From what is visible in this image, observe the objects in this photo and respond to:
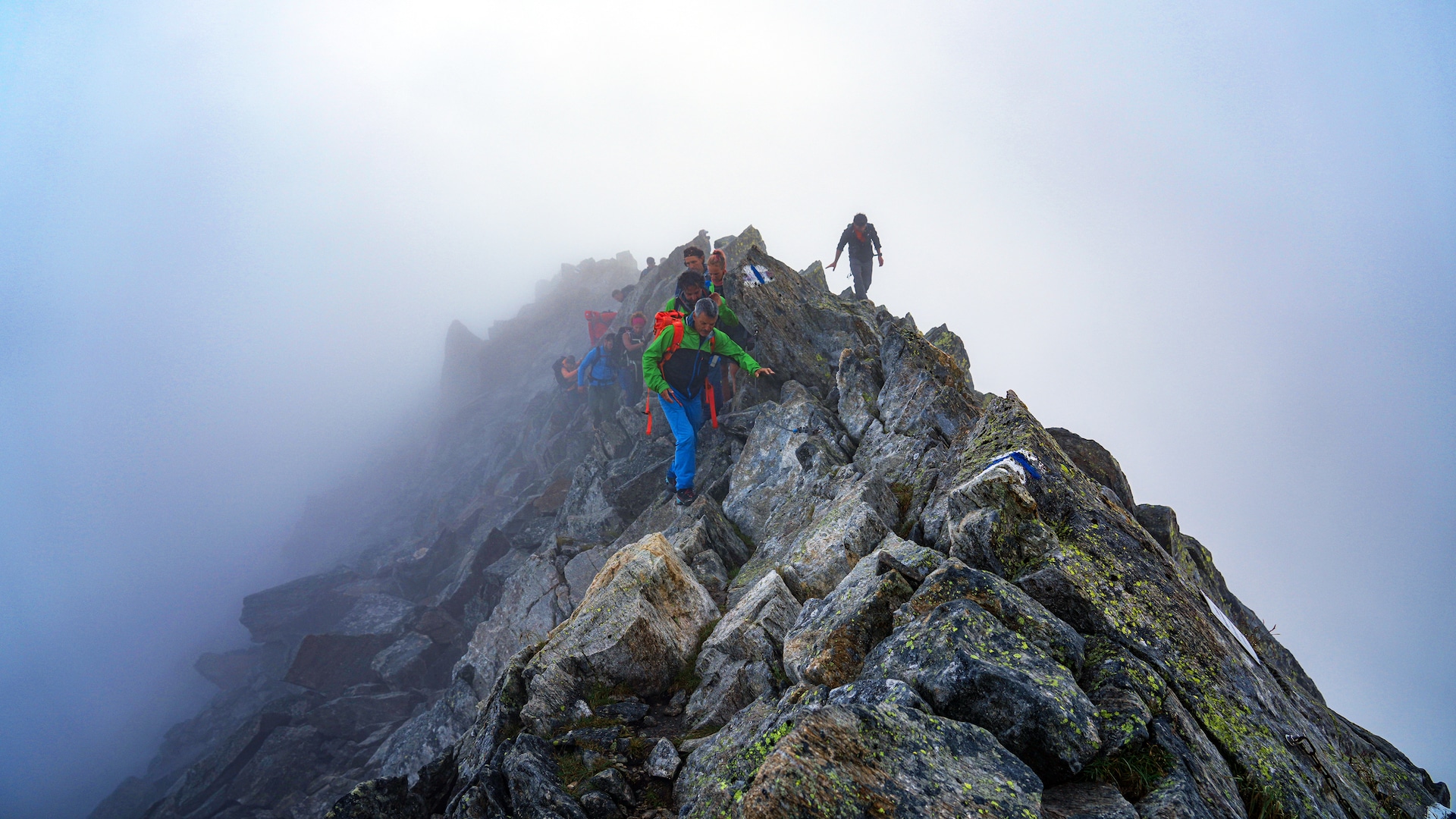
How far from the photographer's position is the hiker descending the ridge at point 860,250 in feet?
86.9

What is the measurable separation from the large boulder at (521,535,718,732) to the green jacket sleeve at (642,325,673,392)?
20.1 ft

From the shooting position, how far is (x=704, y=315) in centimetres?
1614

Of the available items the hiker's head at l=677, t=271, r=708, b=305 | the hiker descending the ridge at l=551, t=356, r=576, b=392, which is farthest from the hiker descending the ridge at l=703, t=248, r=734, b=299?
the hiker descending the ridge at l=551, t=356, r=576, b=392

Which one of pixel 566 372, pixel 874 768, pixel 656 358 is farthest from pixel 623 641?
pixel 566 372

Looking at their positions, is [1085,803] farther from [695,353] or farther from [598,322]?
[598,322]

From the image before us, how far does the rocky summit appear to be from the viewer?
5.21 meters

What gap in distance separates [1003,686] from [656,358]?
41.6 ft

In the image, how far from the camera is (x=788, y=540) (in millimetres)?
13242

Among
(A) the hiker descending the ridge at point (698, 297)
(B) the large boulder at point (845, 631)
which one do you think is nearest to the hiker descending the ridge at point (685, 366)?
(A) the hiker descending the ridge at point (698, 297)

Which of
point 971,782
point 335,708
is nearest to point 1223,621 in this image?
point 971,782

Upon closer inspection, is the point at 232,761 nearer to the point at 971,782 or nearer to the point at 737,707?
the point at 737,707

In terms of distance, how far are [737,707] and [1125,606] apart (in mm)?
5537

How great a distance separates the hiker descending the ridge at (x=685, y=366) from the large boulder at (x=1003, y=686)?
1111 centimetres

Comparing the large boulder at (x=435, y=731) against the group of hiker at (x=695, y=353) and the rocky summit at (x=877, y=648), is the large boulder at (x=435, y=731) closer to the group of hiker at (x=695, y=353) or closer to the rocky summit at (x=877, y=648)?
the rocky summit at (x=877, y=648)
